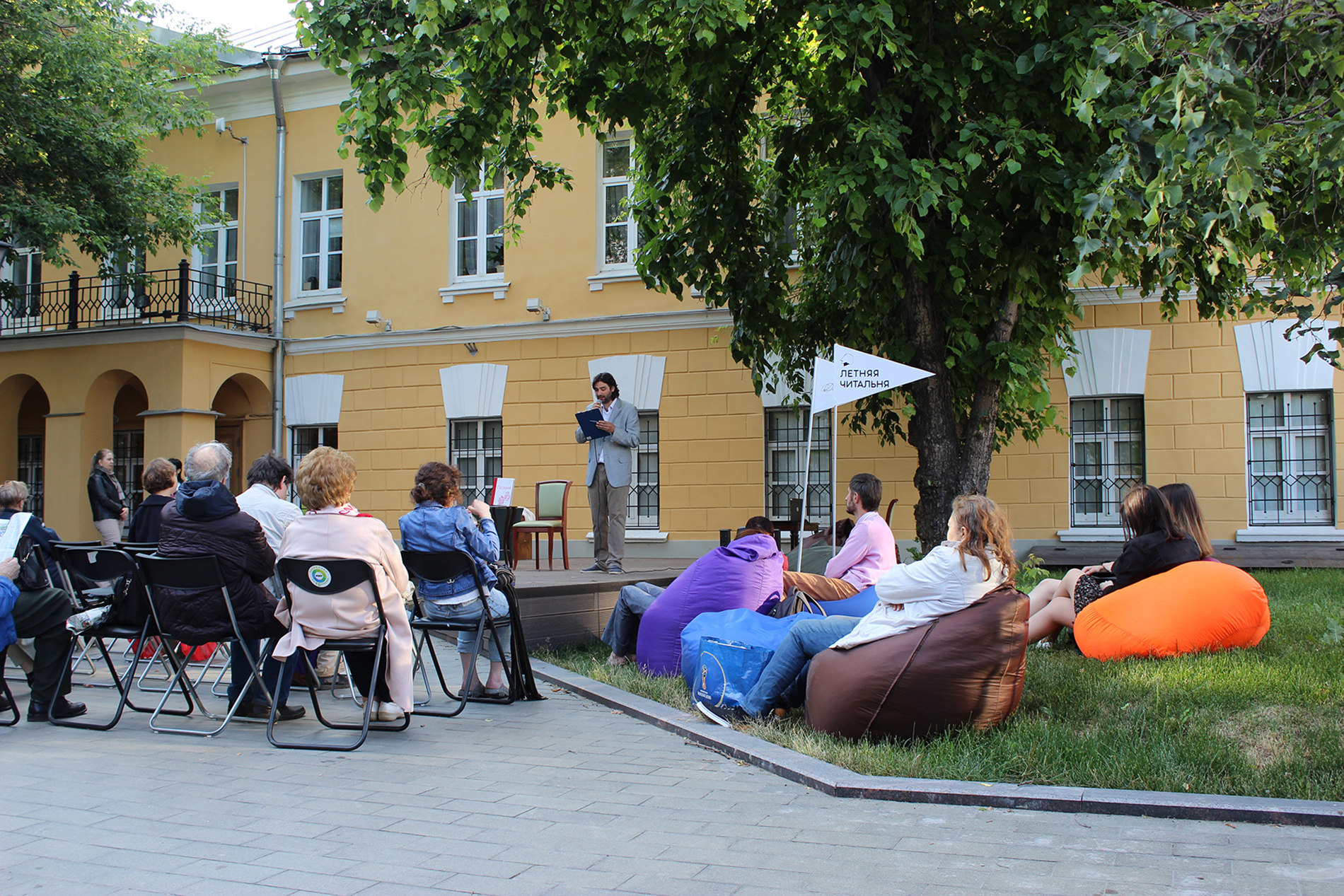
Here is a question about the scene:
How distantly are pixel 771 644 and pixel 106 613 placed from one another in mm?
3743

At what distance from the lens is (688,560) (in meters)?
14.7

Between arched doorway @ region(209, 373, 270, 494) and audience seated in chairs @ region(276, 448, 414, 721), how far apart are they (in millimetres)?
13429

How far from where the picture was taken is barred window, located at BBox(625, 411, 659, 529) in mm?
15477

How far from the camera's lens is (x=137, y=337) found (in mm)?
17500

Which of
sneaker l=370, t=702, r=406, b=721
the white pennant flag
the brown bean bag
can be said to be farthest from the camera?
the white pennant flag

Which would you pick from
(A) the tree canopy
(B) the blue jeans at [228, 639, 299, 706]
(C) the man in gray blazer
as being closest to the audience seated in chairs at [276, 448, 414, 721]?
(B) the blue jeans at [228, 639, 299, 706]

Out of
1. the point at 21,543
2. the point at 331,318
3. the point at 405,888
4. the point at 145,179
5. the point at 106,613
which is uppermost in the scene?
the point at 145,179

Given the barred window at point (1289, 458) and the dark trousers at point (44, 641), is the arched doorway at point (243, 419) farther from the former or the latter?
the barred window at point (1289, 458)

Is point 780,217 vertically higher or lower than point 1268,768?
higher

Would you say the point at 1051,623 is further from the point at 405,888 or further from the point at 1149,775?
the point at 405,888

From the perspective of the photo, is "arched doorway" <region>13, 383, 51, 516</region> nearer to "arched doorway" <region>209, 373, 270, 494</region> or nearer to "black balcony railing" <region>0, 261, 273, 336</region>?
"black balcony railing" <region>0, 261, 273, 336</region>

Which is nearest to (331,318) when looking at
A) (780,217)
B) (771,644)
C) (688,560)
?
(688,560)

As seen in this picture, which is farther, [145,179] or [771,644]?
[145,179]

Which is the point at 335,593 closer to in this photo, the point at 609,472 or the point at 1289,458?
the point at 609,472
